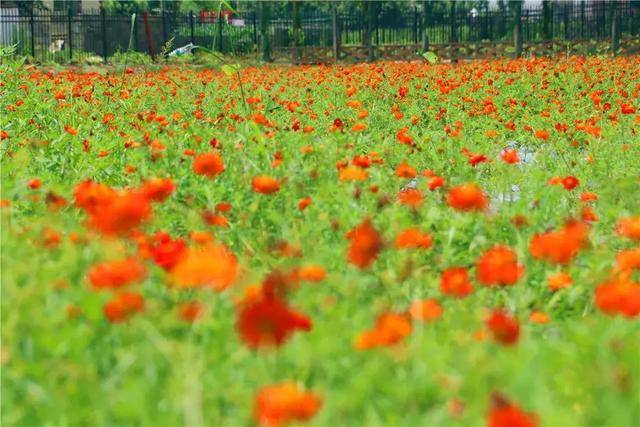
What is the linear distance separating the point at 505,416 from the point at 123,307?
0.81 metres

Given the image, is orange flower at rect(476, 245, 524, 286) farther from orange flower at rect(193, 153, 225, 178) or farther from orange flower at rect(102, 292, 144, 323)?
orange flower at rect(193, 153, 225, 178)

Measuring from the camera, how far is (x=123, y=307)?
1.82 metres

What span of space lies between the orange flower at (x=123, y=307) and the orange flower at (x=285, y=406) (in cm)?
47

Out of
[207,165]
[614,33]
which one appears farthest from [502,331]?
[614,33]

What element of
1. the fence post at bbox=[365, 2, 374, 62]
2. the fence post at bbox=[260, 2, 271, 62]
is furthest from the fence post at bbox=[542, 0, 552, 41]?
the fence post at bbox=[260, 2, 271, 62]

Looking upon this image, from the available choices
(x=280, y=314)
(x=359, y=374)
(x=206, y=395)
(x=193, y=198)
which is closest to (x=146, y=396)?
(x=206, y=395)

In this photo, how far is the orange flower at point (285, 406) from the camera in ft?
4.61

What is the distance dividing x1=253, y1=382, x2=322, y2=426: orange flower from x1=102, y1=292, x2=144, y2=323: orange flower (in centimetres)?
47

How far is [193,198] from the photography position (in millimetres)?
4047

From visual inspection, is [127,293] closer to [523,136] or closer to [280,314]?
[280,314]

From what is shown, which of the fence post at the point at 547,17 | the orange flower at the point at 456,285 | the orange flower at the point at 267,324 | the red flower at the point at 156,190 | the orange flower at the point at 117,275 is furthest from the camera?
the fence post at the point at 547,17

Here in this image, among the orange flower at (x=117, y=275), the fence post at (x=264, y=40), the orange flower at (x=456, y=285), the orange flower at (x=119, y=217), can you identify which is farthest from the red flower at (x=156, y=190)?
the fence post at (x=264, y=40)

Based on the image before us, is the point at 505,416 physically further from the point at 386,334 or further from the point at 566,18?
the point at 566,18

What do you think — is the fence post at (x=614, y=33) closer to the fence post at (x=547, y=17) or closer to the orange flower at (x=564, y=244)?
the fence post at (x=547, y=17)
